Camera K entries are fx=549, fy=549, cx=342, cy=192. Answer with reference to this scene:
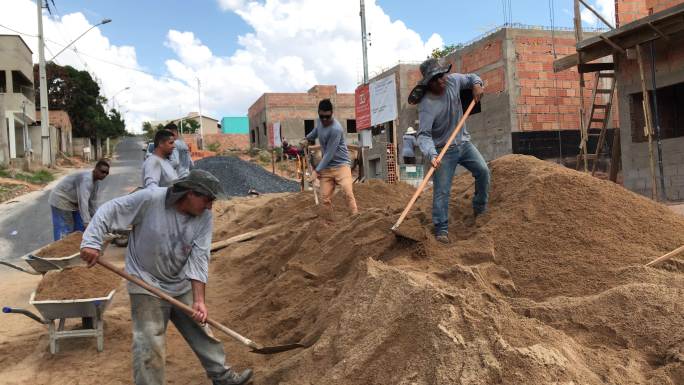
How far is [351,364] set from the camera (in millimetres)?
2814

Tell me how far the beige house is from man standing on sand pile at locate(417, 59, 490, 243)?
929 inches

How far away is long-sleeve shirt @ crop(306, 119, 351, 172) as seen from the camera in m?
6.66

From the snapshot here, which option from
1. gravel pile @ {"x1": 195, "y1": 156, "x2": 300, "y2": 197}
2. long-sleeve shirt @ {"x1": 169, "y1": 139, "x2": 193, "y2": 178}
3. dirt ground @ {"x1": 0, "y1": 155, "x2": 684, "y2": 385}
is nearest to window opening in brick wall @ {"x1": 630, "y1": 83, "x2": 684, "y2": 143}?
dirt ground @ {"x1": 0, "y1": 155, "x2": 684, "y2": 385}

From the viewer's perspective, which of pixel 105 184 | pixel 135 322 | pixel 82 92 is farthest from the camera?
pixel 82 92

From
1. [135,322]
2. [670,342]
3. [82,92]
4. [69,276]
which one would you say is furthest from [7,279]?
[82,92]

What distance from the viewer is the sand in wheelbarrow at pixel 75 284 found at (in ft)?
15.1

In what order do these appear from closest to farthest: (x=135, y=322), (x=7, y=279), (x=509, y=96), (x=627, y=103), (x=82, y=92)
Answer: (x=135, y=322) < (x=7, y=279) < (x=627, y=103) < (x=509, y=96) < (x=82, y=92)

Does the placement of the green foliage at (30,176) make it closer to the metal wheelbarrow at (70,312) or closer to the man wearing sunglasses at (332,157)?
the man wearing sunglasses at (332,157)

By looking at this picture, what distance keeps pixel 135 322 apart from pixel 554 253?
9.46ft

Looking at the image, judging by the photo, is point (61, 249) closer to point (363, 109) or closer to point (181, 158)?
point (181, 158)

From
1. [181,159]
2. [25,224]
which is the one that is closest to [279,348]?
[181,159]

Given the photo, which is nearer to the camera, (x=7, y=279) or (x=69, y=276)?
(x=69, y=276)

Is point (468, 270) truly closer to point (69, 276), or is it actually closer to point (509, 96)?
point (69, 276)

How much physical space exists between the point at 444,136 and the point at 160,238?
267cm
